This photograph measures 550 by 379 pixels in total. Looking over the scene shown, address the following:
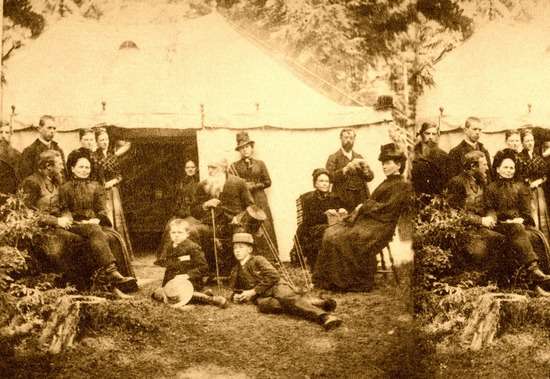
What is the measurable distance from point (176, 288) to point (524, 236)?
201 cm

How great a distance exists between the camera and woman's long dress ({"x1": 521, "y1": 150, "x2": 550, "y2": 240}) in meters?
3.79

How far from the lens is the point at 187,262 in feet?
12.4

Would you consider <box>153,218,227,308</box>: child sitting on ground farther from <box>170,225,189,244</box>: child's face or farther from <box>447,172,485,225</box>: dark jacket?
<box>447,172,485,225</box>: dark jacket

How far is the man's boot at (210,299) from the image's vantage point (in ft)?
12.2

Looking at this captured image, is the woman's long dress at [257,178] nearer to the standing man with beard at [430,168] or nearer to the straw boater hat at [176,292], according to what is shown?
the straw boater hat at [176,292]

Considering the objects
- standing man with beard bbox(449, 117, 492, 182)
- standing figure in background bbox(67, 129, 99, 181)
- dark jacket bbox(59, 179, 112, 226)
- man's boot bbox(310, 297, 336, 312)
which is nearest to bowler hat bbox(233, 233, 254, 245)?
man's boot bbox(310, 297, 336, 312)

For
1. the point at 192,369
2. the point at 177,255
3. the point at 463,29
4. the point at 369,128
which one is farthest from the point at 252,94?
the point at 192,369

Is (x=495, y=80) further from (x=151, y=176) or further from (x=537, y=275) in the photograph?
(x=151, y=176)

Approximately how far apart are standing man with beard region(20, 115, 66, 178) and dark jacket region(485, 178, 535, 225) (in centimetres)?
256

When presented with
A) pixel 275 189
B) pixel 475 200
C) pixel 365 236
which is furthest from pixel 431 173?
pixel 275 189

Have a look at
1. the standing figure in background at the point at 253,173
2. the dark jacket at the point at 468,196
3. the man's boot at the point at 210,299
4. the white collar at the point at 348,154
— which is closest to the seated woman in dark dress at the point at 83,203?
the man's boot at the point at 210,299

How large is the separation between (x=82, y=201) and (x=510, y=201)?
8.18 ft

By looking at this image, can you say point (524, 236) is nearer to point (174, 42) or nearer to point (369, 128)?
point (369, 128)

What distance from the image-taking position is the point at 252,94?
399 centimetres
